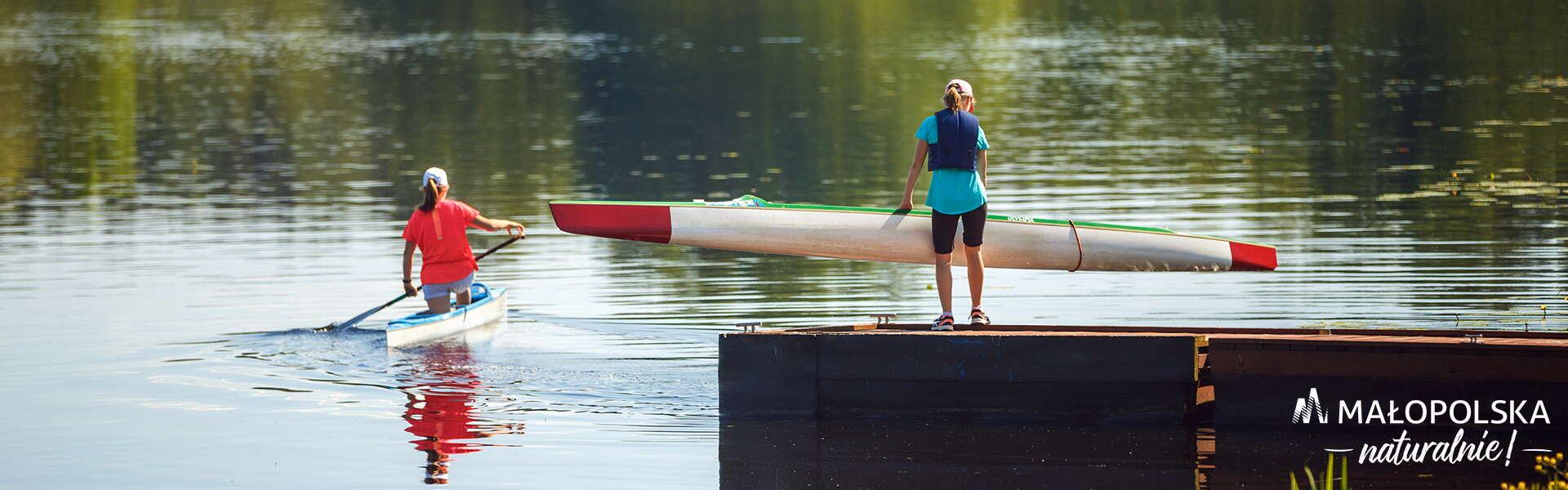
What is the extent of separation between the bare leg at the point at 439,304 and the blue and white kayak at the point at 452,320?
0.08 meters

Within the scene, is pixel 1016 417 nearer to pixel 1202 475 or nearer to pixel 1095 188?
pixel 1202 475

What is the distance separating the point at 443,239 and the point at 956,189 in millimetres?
5624

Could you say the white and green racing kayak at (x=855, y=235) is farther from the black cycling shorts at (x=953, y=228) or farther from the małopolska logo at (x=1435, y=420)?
the małopolska logo at (x=1435, y=420)

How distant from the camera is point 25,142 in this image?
43.8m

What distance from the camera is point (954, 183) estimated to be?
46.3 ft

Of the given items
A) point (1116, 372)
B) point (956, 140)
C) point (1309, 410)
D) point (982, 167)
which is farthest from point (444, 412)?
point (1309, 410)

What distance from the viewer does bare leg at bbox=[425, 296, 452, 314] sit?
59.4ft

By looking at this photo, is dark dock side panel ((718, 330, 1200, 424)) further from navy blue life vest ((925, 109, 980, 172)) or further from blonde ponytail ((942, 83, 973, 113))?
blonde ponytail ((942, 83, 973, 113))

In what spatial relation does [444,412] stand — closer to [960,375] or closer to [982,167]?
[960,375]

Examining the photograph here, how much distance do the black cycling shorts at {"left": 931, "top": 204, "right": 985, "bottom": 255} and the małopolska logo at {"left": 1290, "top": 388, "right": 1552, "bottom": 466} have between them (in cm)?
275

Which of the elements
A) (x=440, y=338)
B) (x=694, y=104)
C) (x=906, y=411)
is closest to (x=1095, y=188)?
(x=440, y=338)

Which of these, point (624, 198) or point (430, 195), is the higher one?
point (430, 195)

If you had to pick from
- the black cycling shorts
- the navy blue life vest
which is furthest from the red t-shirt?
the navy blue life vest

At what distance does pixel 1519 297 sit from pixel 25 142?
115 ft
